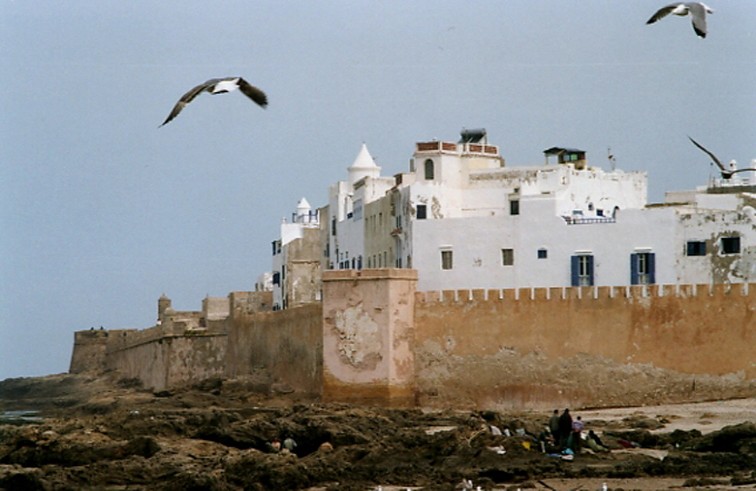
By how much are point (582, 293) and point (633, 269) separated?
2.53 meters

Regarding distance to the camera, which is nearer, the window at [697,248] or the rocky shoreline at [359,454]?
the rocky shoreline at [359,454]

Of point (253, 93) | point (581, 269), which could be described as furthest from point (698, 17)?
point (581, 269)

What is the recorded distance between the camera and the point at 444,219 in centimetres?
4178

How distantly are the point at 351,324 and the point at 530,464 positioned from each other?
13.9 meters

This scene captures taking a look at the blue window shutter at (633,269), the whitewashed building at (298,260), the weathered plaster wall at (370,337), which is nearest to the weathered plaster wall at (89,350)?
the whitewashed building at (298,260)

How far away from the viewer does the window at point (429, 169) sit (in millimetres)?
45938

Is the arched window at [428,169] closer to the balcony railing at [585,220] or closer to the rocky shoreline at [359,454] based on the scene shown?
the balcony railing at [585,220]

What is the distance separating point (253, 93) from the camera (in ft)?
72.4

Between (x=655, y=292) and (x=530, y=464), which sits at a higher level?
(x=655, y=292)

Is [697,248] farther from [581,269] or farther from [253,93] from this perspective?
[253,93]

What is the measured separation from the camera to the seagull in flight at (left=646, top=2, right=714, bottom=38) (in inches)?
933

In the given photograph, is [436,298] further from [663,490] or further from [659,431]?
[663,490]

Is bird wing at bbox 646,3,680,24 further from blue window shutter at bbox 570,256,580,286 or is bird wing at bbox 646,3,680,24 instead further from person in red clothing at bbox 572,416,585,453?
blue window shutter at bbox 570,256,580,286

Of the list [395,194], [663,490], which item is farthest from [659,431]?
[395,194]
